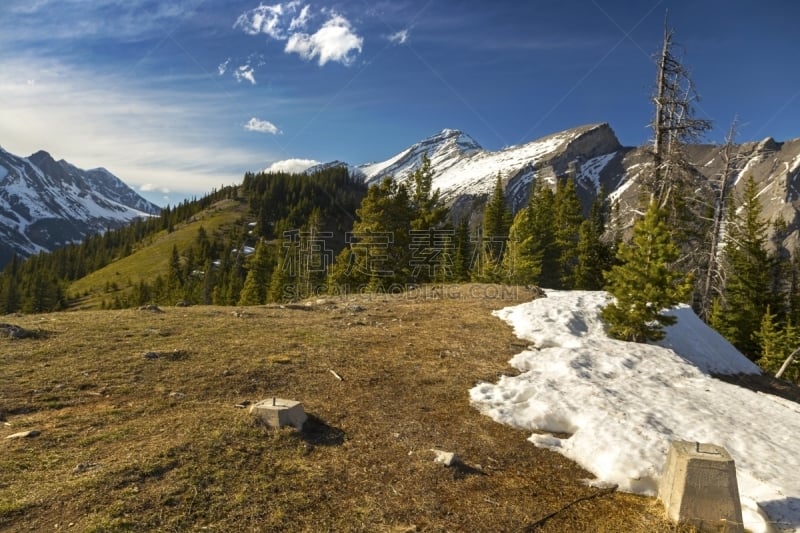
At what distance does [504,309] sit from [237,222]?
15300cm

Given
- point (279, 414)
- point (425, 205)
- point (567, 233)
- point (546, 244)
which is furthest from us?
point (567, 233)

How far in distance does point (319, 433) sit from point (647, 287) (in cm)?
1355

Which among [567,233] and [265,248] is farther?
[265,248]

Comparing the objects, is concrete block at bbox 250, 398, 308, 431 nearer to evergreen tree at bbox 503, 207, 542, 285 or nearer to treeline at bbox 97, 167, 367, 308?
evergreen tree at bbox 503, 207, 542, 285

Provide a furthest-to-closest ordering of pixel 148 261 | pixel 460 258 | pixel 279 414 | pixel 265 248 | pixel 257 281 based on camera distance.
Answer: pixel 148 261
pixel 265 248
pixel 257 281
pixel 460 258
pixel 279 414

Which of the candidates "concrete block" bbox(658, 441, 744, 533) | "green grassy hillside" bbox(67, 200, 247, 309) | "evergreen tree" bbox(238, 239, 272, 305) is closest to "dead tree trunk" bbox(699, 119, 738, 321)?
"concrete block" bbox(658, 441, 744, 533)

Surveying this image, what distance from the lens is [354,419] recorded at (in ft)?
30.8

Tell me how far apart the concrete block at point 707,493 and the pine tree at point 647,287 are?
10.7 meters

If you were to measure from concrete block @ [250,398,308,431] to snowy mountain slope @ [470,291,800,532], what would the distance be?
449 centimetres

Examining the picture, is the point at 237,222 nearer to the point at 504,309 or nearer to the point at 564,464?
the point at 504,309

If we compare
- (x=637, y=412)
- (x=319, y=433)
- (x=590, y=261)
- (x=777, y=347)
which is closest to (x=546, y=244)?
(x=590, y=261)

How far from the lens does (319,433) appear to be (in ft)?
28.2

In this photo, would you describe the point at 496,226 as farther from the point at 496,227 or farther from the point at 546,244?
the point at 546,244

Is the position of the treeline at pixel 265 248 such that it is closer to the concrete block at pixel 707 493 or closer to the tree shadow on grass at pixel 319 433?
the tree shadow on grass at pixel 319 433
